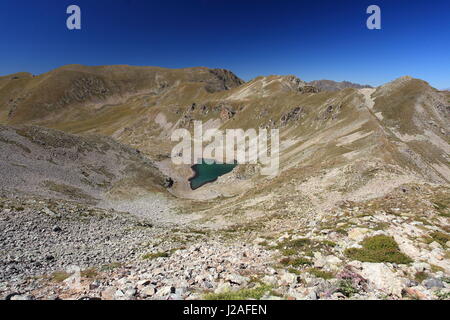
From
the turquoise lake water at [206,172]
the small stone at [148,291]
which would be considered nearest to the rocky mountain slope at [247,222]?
the small stone at [148,291]

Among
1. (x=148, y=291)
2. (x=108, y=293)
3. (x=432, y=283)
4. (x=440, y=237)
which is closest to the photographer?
(x=432, y=283)

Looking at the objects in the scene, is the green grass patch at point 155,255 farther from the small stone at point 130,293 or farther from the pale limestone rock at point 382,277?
the pale limestone rock at point 382,277

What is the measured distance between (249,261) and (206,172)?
10401cm

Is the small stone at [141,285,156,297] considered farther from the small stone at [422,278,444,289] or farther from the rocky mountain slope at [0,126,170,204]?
the rocky mountain slope at [0,126,170,204]

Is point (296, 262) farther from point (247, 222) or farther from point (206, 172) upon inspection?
point (206, 172)

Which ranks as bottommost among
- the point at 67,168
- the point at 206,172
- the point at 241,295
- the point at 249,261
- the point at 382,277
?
the point at 249,261

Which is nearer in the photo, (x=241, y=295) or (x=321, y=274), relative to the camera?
(x=241, y=295)

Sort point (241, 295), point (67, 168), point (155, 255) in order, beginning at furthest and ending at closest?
point (67, 168), point (155, 255), point (241, 295)

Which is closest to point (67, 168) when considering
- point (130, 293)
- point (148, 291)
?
point (130, 293)

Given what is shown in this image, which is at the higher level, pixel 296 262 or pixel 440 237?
pixel 440 237

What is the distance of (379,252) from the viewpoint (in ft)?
51.5

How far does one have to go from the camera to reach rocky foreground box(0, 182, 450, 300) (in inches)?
475

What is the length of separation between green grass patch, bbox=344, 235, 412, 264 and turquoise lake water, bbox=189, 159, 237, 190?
83.2 m
